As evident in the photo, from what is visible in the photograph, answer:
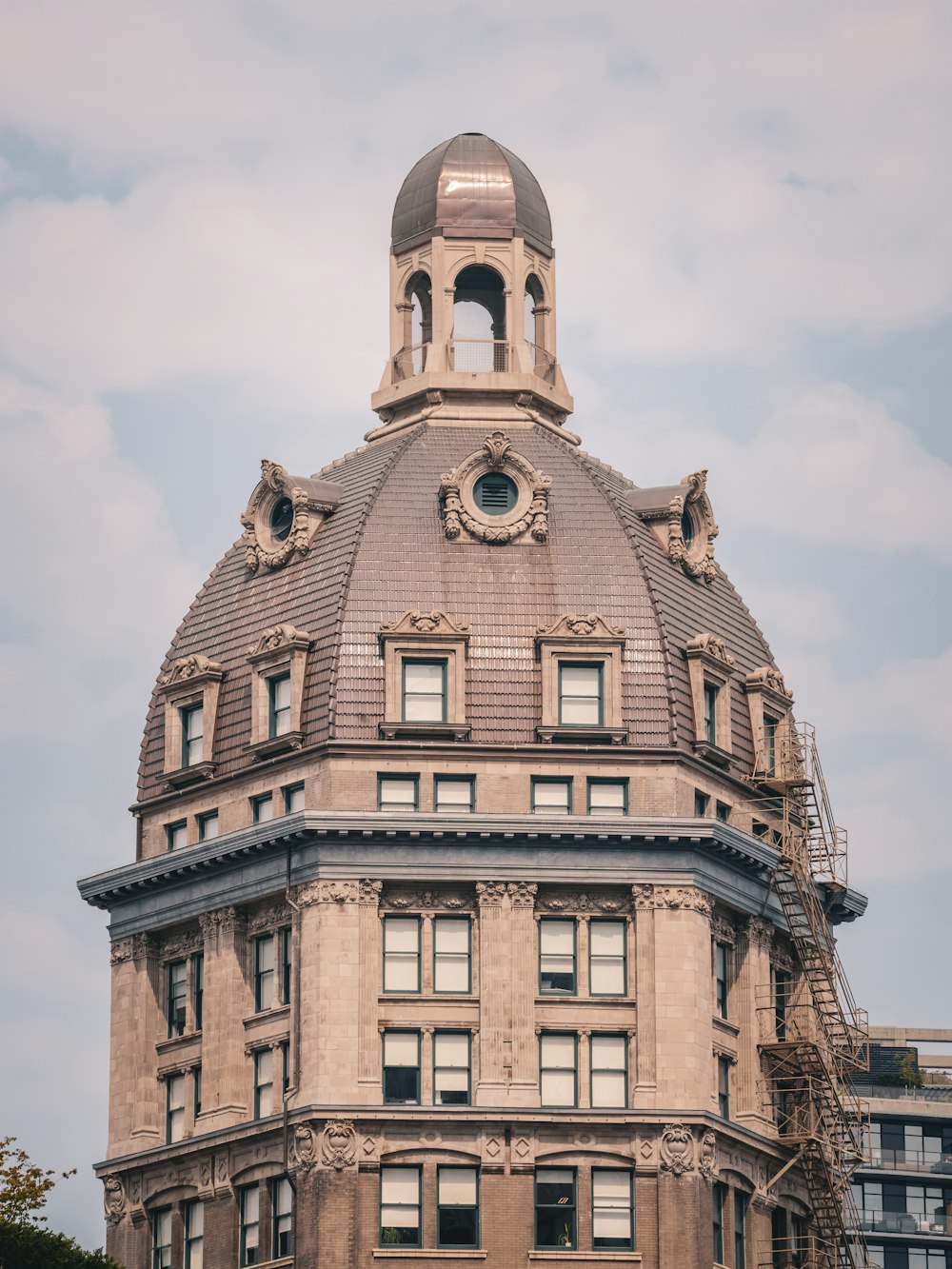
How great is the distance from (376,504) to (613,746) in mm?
14259

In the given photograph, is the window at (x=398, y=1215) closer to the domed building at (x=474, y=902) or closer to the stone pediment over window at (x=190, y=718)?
the domed building at (x=474, y=902)

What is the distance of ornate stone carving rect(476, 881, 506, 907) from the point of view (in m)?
136

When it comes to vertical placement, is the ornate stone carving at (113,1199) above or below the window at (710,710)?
below

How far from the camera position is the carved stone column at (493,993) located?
134 meters

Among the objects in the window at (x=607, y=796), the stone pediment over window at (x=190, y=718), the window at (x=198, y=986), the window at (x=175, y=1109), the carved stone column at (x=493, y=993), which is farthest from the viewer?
the stone pediment over window at (x=190, y=718)

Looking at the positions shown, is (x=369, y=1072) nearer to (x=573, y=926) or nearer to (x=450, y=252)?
(x=573, y=926)

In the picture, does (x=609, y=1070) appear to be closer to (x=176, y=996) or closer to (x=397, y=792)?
(x=397, y=792)

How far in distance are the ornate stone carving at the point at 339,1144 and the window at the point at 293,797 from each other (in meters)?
13.0

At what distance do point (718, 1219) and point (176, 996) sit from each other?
22897 millimetres

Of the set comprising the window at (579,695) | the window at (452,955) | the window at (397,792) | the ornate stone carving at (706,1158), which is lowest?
the ornate stone carving at (706,1158)

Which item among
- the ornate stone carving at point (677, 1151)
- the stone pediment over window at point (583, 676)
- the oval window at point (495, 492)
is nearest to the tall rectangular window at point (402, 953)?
the stone pediment over window at point (583, 676)

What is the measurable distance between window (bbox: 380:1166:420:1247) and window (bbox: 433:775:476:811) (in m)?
14.2

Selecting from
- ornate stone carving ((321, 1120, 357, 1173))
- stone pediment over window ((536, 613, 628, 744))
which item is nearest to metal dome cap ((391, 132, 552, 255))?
stone pediment over window ((536, 613, 628, 744))

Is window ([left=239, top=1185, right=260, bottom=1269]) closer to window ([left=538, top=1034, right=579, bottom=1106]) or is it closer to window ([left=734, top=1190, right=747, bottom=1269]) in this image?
window ([left=538, top=1034, right=579, bottom=1106])
